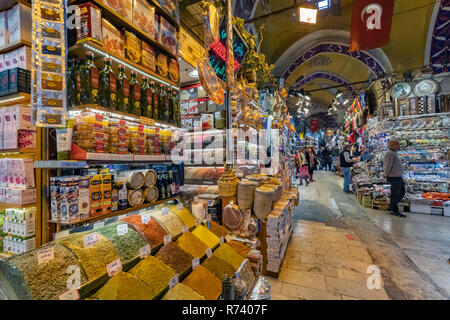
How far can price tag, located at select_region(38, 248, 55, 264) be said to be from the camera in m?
1.05

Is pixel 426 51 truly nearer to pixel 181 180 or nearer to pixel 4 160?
pixel 181 180

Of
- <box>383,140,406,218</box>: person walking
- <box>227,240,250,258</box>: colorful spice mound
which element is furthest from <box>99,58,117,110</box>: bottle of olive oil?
<box>383,140,406,218</box>: person walking

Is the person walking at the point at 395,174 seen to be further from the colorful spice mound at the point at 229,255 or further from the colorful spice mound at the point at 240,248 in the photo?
the colorful spice mound at the point at 229,255

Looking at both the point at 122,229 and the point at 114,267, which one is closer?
the point at 114,267

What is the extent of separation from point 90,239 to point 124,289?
39 cm

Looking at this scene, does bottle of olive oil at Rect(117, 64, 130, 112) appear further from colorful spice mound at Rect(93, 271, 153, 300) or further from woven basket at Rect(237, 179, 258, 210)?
woven basket at Rect(237, 179, 258, 210)

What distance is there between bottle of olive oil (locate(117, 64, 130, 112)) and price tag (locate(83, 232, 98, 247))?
0.93m

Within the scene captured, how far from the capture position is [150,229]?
5.50 feet

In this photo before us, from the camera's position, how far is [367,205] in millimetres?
5949

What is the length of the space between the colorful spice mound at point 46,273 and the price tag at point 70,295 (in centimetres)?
2

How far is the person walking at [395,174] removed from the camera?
507 centimetres

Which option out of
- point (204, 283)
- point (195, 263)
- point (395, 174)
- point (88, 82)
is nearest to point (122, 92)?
point (88, 82)

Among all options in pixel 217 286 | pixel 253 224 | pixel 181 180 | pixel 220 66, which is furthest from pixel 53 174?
pixel 220 66

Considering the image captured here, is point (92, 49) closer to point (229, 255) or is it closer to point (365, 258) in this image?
point (229, 255)
